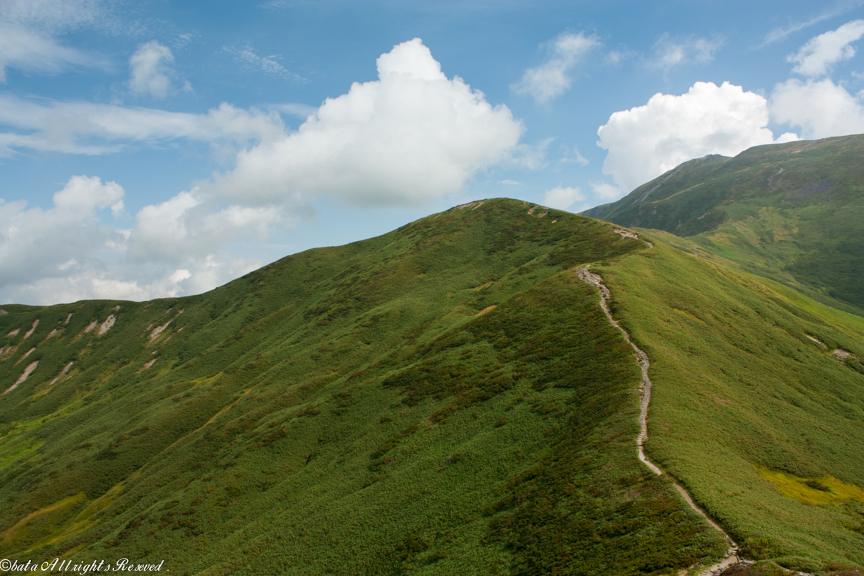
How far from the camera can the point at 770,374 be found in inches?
2447

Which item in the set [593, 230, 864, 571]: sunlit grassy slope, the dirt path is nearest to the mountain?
[593, 230, 864, 571]: sunlit grassy slope

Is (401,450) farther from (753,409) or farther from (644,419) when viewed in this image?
(753,409)

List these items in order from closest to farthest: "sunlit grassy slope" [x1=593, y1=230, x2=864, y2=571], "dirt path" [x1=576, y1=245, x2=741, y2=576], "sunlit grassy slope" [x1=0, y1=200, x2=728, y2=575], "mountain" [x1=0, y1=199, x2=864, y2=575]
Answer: "dirt path" [x1=576, y1=245, x2=741, y2=576] → "sunlit grassy slope" [x1=593, y1=230, x2=864, y2=571] → "mountain" [x1=0, y1=199, x2=864, y2=575] → "sunlit grassy slope" [x1=0, y1=200, x2=728, y2=575]

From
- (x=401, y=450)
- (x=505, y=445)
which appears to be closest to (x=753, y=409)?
(x=505, y=445)

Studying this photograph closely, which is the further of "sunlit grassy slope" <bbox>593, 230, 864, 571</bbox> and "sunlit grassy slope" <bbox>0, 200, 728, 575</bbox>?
"sunlit grassy slope" <bbox>0, 200, 728, 575</bbox>

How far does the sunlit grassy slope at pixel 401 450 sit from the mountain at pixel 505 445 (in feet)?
1.15

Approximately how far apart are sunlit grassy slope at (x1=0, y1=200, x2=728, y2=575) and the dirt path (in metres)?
0.94

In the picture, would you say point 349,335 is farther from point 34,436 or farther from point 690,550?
point 34,436

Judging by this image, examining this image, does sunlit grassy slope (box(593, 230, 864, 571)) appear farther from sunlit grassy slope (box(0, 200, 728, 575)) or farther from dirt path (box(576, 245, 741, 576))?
sunlit grassy slope (box(0, 200, 728, 575))

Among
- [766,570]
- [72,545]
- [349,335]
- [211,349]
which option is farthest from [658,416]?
[211,349]

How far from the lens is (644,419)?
43625 mm

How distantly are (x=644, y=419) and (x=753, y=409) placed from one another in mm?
19364

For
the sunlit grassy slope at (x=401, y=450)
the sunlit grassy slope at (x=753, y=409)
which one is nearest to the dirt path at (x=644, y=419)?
the sunlit grassy slope at (x=753, y=409)

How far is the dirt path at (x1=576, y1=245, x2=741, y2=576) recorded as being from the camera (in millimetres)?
23859
